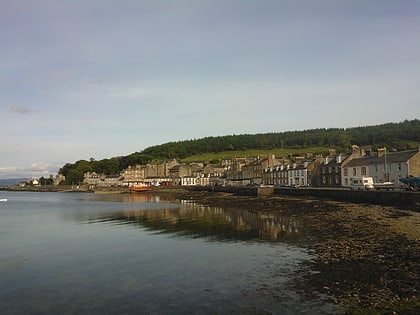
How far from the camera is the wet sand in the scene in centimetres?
1181

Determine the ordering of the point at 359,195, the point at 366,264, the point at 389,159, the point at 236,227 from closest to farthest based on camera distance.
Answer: the point at 366,264 < the point at 236,227 < the point at 359,195 < the point at 389,159

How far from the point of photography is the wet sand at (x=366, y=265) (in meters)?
11.8

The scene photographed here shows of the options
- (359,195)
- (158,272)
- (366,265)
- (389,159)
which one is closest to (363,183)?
(389,159)

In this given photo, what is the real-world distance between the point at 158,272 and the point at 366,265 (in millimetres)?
8227

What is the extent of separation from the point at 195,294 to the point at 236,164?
11977 centimetres

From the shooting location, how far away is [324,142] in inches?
6624

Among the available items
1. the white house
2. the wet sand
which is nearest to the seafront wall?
the wet sand

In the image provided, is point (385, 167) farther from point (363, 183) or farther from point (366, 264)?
point (366, 264)

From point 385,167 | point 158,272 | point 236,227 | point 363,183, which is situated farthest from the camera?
point 385,167

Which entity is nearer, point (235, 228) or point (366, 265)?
point (366, 265)

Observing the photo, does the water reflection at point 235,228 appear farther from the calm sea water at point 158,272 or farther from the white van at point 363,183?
the white van at point 363,183

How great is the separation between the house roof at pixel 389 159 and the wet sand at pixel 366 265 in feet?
81.6

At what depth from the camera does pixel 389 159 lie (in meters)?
55.7

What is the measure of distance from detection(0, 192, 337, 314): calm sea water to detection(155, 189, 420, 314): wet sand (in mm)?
791
